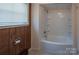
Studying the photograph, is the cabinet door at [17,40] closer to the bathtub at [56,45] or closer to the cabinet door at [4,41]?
the cabinet door at [4,41]

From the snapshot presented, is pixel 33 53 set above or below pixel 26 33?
below

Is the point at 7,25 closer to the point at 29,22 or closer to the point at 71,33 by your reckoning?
the point at 29,22

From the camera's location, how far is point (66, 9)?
92cm

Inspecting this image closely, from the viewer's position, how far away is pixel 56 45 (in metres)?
0.96

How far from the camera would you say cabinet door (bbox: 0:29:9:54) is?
0.87m

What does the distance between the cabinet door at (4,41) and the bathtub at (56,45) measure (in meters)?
0.25

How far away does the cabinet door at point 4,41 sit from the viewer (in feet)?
2.85

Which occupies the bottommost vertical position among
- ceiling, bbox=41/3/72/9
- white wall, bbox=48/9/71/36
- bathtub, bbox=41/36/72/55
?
bathtub, bbox=41/36/72/55

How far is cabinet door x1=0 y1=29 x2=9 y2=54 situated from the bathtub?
254 millimetres

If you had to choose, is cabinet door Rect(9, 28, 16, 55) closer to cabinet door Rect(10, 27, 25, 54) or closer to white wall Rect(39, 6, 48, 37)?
cabinet door Rect(10, 27, 25, 54)

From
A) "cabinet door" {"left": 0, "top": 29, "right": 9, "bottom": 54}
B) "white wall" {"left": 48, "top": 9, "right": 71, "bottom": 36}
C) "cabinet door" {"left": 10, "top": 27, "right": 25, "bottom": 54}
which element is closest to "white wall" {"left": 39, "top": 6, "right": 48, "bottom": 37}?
"white wall" {"left": 48, "top": 9, "right": 71, "bottom": 36}
